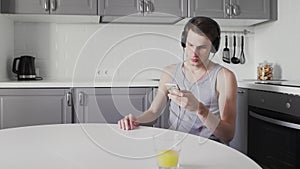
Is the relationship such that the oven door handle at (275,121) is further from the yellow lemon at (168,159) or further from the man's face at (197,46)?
the yellow lemon at (168,159)

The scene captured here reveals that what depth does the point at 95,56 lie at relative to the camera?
10.0ft

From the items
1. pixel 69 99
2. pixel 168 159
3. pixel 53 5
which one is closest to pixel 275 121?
pixel 69 99

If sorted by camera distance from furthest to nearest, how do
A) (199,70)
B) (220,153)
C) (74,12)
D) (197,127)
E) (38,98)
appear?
(74,12) < (38,98) < (199,70) < (197,127) < (220,153)

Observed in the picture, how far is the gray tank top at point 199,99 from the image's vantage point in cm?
139

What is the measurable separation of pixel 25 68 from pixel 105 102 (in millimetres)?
729

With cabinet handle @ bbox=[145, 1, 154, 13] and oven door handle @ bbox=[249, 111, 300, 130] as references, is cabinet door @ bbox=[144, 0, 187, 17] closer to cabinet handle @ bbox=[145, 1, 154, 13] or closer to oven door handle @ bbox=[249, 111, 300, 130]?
cabinet handle @ bbox=[145, 1, 154, 13]

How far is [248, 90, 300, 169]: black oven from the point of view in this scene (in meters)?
1.98

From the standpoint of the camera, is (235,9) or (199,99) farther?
(235,9)

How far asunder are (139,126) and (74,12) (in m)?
1.56

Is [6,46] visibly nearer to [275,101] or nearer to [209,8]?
[209,8]

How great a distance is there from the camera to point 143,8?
2773mm

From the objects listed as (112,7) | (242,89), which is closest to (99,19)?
(112,7)

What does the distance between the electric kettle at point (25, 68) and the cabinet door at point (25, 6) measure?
37 centimetres

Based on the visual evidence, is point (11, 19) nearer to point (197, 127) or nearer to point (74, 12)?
point (74, 12)
